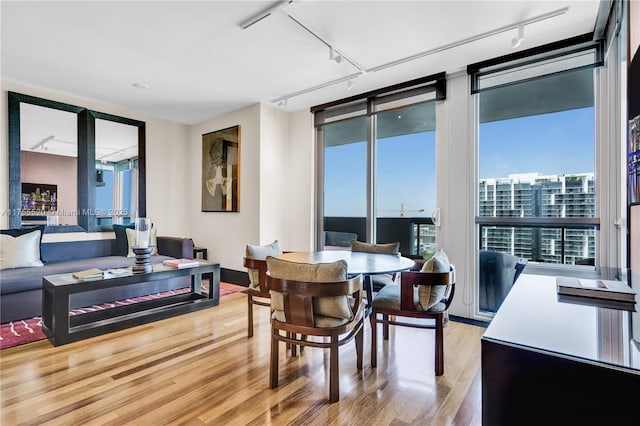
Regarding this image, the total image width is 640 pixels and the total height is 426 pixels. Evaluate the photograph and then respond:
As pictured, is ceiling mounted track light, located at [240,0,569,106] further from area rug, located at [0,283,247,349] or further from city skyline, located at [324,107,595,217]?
area rug, located at [0,283,247,349]

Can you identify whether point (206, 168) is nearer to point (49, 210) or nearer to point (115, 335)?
point (49, 210)

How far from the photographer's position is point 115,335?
289 centimetres

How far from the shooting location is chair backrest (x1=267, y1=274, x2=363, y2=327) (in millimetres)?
1863

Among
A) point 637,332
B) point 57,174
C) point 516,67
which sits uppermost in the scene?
point 516,67

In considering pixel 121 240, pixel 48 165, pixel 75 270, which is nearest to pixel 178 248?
pixel 121 240

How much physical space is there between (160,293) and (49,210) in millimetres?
1736

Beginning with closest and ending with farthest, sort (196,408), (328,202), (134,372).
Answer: (196,408), (134,372), (328,202)

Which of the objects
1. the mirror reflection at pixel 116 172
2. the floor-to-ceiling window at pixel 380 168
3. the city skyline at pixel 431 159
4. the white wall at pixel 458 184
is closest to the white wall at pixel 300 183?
the floor-to-ceiling window at pixel 380 168

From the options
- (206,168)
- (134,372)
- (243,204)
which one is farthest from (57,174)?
(134,372)

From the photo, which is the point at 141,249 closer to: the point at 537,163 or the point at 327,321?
the point at 327,321

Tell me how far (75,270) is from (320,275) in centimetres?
316

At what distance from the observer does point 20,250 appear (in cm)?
345

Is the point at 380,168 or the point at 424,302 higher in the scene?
the point at 380,168

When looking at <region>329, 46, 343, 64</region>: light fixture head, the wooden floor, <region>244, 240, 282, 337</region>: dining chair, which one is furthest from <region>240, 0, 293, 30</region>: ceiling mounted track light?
the wooden floor
